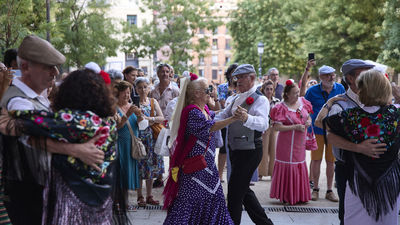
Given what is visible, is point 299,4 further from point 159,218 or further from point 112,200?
point 112,200

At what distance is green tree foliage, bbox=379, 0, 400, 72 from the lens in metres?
21.9

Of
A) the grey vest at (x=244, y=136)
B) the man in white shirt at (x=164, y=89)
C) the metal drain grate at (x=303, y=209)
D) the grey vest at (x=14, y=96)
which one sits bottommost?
the metal drain grate at (x=303, y=209)

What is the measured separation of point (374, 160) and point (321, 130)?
13.5 ft

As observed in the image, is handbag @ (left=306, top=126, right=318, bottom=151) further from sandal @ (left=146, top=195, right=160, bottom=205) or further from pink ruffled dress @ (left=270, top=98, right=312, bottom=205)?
sandal @ (left=146, top=195, right=160, bottom=205)

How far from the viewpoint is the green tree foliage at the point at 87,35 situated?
67.8 ft

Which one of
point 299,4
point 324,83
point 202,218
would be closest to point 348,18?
point 299,4

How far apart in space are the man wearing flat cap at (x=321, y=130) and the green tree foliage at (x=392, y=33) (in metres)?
15.3

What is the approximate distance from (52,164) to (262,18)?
38.9 metres

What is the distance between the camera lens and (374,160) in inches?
156

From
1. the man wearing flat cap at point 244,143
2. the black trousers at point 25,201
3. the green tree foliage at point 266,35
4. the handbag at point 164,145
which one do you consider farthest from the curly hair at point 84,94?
the green tree foliage at point 266,35

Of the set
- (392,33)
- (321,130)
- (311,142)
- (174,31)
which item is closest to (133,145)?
(311,142)

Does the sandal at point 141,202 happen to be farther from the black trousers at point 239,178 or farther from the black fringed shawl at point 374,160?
the black fringed shawl at point 374,160

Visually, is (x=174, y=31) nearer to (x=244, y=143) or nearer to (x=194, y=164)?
(x=244, y=143)

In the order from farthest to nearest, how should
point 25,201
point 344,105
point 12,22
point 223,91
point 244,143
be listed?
point 223,91
point 12,22
point 244,143
point 344,105
point 25,201
